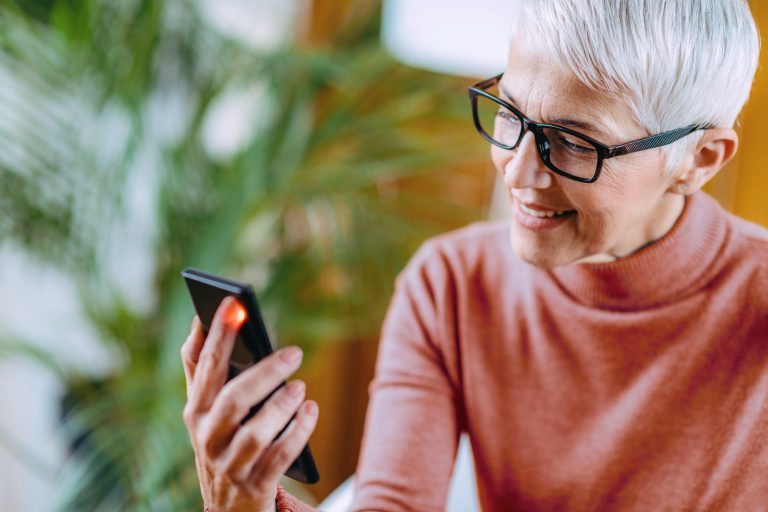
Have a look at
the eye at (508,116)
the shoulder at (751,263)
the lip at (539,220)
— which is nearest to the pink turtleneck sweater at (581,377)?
the shoulder at (751,263)

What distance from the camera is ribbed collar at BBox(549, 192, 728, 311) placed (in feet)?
2.85

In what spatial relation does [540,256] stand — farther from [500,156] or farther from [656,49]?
[656,49]

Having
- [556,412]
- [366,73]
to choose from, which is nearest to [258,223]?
[366,73]

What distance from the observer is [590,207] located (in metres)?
0.79

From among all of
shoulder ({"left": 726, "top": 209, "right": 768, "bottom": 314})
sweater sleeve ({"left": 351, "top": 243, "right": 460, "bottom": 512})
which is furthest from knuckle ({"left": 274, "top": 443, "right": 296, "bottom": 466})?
shoulder ({"left": 726, "top": 209, "right": 768, "bottom": 314})

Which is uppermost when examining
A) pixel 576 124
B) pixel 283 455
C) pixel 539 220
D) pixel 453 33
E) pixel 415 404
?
pixel 453 33

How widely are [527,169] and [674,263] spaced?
228mm

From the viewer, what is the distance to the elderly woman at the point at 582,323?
71cm

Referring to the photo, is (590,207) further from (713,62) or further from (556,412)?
(556,412)

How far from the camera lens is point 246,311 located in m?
0.62

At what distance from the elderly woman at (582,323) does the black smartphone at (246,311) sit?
0.05 ft

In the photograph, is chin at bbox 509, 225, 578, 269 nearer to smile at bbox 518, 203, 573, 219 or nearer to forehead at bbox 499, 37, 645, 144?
smile at bbox 518, 203, 573, 219

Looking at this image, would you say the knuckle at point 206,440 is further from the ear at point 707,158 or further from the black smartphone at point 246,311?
the ear at point 707,158

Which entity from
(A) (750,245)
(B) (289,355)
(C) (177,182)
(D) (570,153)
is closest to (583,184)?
(D) (570,153)
